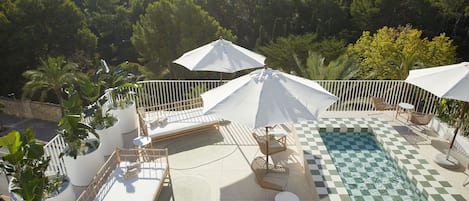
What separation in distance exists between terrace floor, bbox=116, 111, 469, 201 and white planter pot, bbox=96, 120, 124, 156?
2.60 ft

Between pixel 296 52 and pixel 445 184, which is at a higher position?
pixel 296 52

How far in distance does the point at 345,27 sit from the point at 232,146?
21.9 m

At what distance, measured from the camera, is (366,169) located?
7059mm

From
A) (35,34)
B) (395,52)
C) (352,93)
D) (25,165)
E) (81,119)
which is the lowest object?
(25,165)

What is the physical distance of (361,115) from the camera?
9406mm

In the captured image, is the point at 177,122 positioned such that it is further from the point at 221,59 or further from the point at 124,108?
the point at 221,59

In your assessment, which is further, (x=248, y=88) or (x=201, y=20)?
(x=201, y=20)

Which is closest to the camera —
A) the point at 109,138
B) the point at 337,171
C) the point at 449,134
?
the point at 337,171

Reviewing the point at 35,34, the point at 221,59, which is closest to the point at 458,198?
the point at 221,59

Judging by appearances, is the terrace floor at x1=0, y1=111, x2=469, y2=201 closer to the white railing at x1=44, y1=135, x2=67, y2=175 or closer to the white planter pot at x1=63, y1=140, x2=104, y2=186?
the white planter pot at x1=63, y1=140, x2=104, y2=186

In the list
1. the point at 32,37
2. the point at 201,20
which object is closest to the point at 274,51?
the point at 201,20

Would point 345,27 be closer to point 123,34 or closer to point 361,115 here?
point 361,115

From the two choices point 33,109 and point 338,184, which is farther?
point 33,109

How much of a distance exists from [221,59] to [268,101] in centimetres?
348
